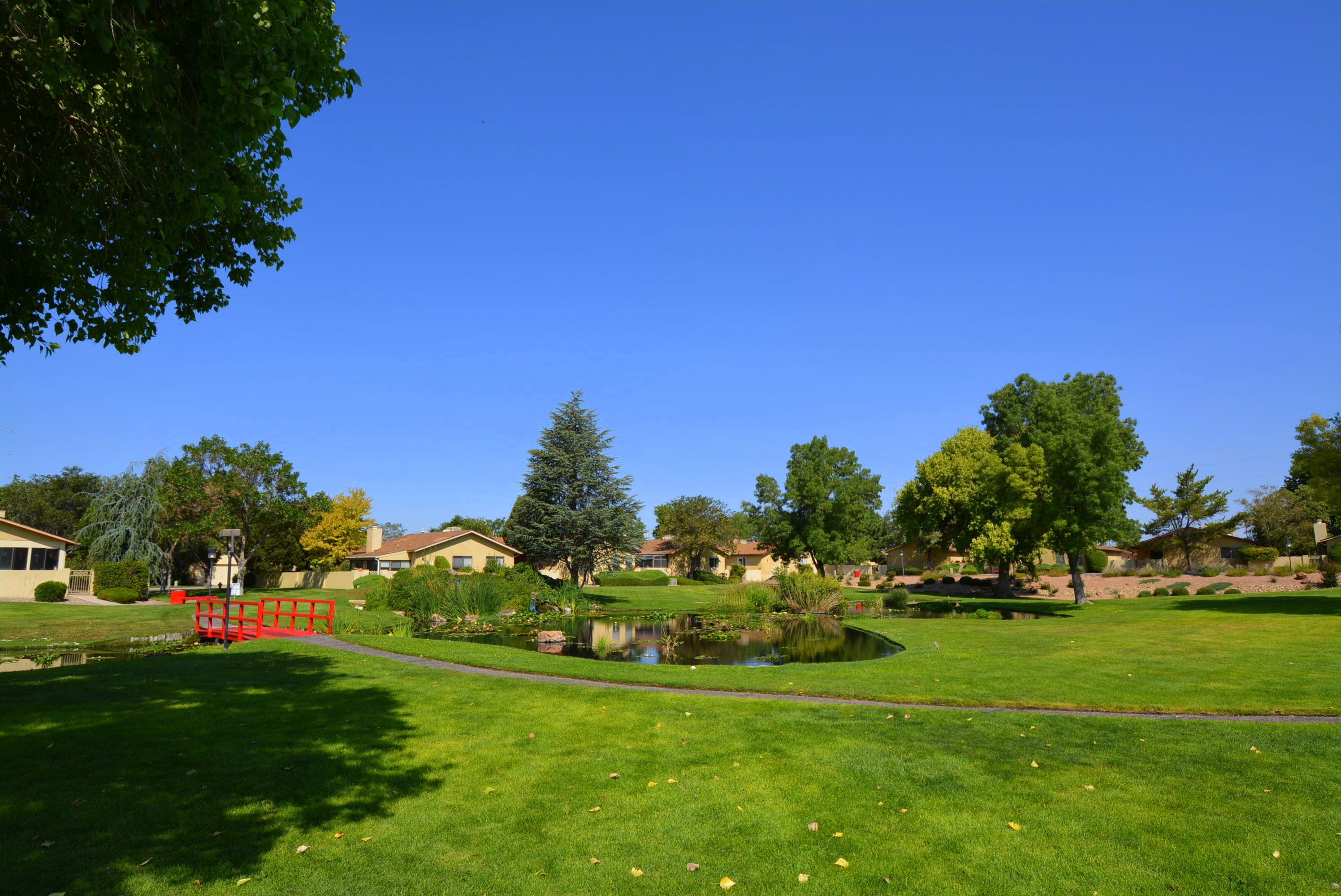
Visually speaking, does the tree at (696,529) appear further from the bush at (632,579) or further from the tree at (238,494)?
the tree at (238,494)

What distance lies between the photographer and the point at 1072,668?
15555 mm

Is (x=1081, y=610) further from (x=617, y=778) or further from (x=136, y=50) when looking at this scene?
(x=136, y=50)

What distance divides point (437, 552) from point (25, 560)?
24.3 meters

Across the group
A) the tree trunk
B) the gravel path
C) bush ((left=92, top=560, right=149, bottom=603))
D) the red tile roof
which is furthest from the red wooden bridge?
the tree trunk

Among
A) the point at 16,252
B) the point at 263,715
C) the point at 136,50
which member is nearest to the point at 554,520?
the point at 263,715

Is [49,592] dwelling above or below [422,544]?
below

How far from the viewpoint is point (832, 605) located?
36.2 meters

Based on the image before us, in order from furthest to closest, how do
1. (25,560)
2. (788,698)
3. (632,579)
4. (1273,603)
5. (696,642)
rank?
(632,579) → (25,560) → (1273,603) → (696,642) → (788,698)

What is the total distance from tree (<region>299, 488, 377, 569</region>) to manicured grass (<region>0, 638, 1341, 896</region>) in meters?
50.3

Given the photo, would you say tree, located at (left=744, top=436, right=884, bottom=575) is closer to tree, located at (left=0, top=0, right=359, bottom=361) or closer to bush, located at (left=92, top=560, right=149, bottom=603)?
bush, located at (left=92, top=560, right=149, bottom=603)

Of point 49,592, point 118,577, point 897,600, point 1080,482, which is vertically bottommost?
point 897,600

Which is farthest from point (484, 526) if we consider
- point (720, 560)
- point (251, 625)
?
point (251, 625)

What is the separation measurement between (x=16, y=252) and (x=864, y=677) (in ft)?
48.4

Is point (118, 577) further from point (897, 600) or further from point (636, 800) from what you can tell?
point (636, 800)
